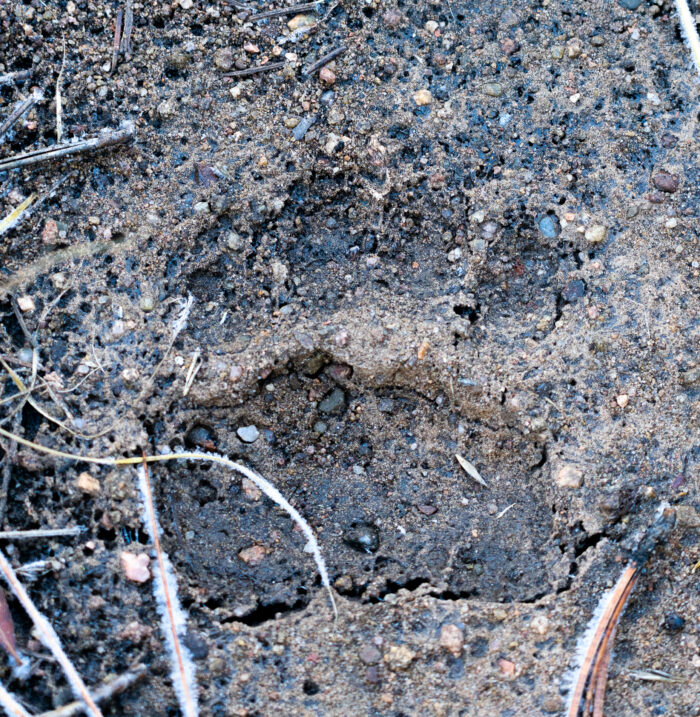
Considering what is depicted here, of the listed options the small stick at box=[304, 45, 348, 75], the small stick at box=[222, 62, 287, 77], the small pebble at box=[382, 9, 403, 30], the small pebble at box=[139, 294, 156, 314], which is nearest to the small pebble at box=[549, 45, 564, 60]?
the small pebble at box=[382, 9, 403, 30]

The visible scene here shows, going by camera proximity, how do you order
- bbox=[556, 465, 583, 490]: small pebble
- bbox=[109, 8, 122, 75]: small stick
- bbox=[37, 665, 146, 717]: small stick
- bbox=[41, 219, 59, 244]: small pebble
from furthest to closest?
1. bbox=[109, 8, 122, 75]: small stick
2. bbox=[41, 219, 59, 244]: small pebble
3. bbox=[556, 465, 583, 490]: small pebble
4. bbox=[37, 665, 146, 717]: small stick

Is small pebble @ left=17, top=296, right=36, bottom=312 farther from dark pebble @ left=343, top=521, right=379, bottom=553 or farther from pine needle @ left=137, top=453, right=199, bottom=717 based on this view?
dark pebble @ left=343, top=521, right=379, bottom=553

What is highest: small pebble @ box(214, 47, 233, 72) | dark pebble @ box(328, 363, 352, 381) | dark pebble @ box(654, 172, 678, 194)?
small pebble @ box(214, 47, 233, 72)

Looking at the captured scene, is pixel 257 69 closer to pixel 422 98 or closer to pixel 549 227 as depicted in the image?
pixel 422 98

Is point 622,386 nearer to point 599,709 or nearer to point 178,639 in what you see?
point 599,709

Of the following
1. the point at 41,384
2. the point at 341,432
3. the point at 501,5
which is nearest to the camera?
the point at 41,384

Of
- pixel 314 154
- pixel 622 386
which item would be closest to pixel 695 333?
A: pixel 622 386

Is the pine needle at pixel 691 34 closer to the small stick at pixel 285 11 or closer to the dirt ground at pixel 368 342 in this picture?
the dirt ground at pixel 368 342
